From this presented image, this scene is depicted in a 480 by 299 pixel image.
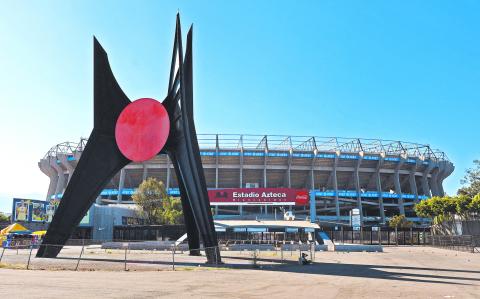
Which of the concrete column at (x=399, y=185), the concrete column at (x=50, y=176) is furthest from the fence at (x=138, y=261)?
the concrete column at (x=50, y=176)

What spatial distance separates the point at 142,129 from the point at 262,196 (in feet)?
126

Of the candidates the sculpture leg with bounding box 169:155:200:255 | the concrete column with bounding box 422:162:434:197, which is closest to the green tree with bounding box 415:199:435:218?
the concrete column with bounding box 422:162:434:197

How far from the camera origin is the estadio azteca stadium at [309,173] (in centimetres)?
8575

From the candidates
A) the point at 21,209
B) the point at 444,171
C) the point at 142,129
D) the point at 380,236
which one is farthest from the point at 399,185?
the point at 142,129

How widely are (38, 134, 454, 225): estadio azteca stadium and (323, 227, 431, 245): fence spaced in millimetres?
18978

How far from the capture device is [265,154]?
84.8 meters

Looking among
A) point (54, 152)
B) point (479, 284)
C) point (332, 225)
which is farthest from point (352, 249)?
point (54, 152)

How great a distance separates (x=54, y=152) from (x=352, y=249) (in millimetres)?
78191

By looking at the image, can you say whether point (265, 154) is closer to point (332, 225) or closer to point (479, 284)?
point (332, 225)

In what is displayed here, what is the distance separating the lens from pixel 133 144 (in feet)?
89.8

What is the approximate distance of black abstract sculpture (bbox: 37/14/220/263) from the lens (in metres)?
25.0

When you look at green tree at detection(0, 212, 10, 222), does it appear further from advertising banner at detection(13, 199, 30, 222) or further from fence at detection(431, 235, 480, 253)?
fence at detection(431, 235, 480, 253)

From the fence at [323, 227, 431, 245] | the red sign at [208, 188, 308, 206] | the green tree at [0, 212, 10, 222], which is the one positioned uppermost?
the red sign at [208, 188, 308, 206]

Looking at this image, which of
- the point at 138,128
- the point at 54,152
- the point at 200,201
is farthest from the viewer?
the point at 54,152
